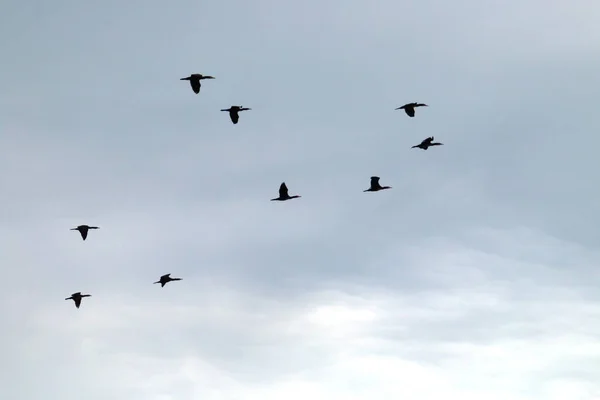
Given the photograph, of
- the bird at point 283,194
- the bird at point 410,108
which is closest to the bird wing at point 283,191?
the bird at point 283,194

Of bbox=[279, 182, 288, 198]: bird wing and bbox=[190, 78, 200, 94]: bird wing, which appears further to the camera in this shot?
bbox=[279, 182, 288, 198]: bird wing

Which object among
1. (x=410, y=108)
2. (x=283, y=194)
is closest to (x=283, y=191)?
(x=283, y=194)

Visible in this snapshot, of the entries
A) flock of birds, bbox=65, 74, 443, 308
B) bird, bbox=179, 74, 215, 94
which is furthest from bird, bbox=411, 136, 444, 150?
bird, bbox=179, 74, 215, 94

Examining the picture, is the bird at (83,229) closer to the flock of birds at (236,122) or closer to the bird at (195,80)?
the flock of birds at (236,122)

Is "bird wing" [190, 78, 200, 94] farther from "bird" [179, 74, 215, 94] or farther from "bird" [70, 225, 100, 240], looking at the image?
"bird" [70, 225, 100, 240]

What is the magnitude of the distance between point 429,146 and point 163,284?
1386 inches

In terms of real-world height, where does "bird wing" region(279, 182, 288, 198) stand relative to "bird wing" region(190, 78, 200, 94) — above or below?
below

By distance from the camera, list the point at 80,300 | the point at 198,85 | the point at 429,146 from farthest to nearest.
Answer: the point at 80,300, the point at 429,146, the point at 198,85

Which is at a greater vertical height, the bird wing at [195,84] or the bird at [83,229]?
the bird wing at [195,84]

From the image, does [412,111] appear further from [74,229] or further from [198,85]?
[74,229]

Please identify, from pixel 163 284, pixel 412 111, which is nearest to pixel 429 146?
pixel 412 111

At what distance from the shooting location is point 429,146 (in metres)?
92.9

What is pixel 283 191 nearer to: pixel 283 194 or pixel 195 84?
pixel 283 194

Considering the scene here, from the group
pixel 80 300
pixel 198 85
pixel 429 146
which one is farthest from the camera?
pixel 80 300
